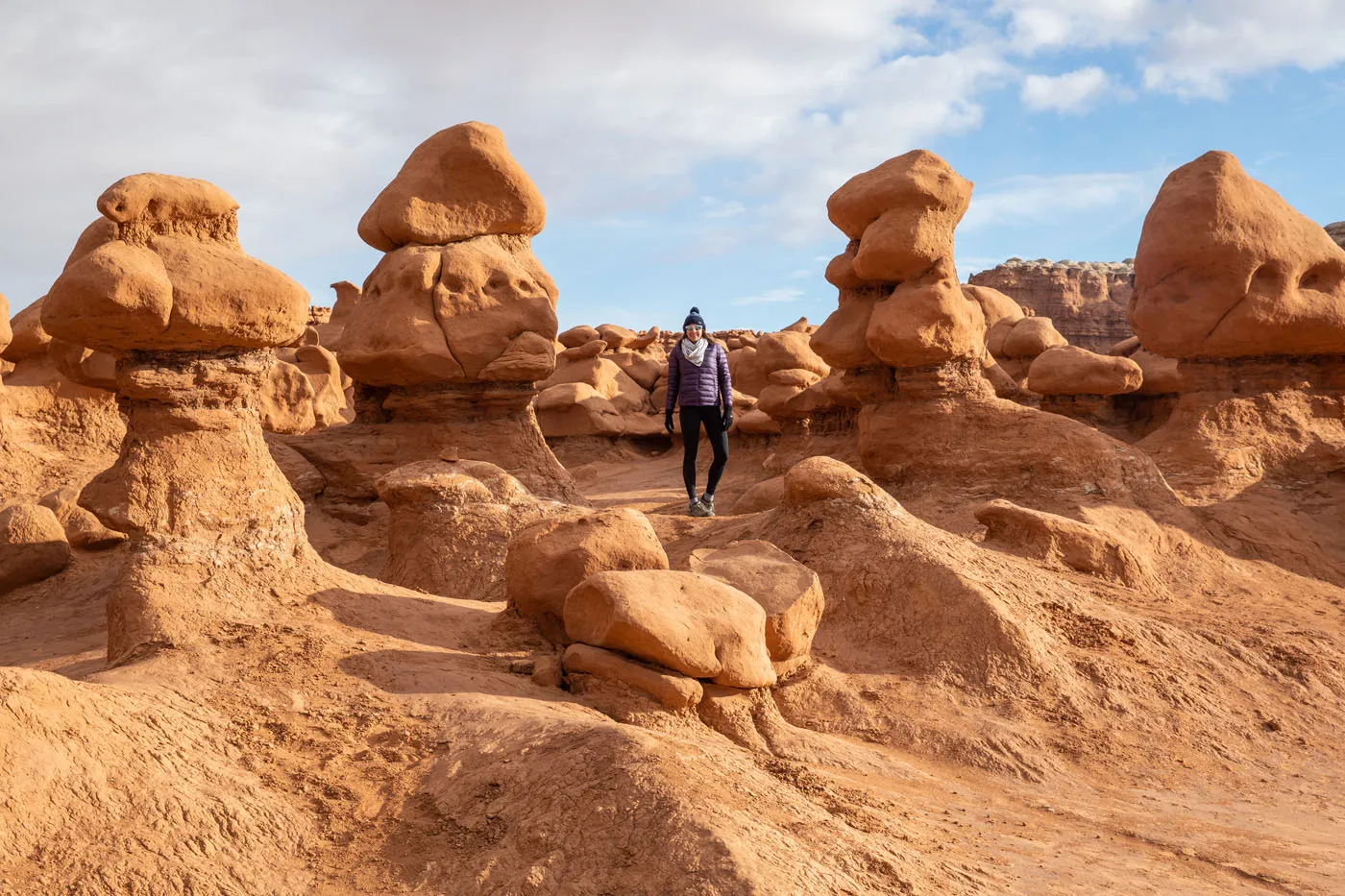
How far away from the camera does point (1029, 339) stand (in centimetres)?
1467

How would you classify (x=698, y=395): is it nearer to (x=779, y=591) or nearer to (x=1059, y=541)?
(x=1059, y=541)

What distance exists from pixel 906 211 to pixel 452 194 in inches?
146

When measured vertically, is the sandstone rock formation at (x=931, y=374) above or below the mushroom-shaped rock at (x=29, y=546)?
above

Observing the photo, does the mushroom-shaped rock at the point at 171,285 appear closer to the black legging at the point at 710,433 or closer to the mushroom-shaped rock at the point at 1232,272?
the black legging at the point at 710,433

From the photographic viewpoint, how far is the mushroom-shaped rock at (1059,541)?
7309mm

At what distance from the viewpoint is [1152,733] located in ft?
17.8

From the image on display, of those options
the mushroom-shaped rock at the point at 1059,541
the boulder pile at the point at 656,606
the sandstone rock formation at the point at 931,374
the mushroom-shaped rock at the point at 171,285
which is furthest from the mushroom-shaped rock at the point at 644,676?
the sandstone rock formation at the point at 931,374

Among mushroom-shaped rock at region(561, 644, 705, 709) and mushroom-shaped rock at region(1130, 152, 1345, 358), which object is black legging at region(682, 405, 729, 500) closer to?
mushroom-shaped rock at region(561, 644, 705, 709)

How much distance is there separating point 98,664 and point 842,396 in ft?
26.9

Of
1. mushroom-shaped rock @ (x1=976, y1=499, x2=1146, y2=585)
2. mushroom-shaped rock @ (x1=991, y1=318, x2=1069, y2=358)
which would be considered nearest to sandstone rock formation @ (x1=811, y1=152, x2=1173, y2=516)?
mushroom-shaped rock @ (x1=976, y1=499, x2=1146, y2=585)

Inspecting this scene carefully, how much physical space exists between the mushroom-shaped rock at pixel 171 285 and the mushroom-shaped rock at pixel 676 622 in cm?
194

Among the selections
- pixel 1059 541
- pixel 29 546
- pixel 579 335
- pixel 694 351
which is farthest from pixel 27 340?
pixel 579 335

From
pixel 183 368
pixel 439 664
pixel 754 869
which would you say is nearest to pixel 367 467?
pixel 183 368

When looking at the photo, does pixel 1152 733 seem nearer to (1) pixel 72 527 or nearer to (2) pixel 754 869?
(2) pixel 754 869
